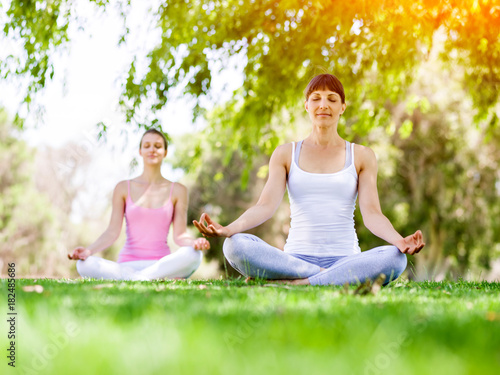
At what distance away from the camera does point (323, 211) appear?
16.1ft

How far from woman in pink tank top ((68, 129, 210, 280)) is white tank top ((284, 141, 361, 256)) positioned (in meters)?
1.21

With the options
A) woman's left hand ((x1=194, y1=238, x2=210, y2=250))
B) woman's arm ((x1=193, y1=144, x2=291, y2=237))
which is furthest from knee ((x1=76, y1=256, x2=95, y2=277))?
woman's arm ((x1=193, y1=144, x2=291, y2=237))

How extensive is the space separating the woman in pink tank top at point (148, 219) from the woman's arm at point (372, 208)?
5.59 feet

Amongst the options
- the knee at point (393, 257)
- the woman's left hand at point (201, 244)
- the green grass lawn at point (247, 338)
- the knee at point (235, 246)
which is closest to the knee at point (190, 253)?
the woman's left hand at point (201, 244)

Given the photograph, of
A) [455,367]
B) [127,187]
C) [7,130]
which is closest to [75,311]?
[455,367]

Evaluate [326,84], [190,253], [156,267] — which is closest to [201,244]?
[190,253]

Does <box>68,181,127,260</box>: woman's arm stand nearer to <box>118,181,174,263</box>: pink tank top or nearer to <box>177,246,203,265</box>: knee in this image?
<box>118,181,174,263</box>: pink tank top

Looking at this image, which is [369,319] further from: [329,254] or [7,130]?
[7,130]

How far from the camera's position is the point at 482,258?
19906 mm

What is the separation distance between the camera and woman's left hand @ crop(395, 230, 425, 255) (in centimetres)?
393

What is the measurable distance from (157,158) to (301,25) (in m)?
3.12

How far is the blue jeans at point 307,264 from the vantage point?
14.1ft

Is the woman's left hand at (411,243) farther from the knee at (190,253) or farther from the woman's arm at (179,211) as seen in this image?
the woman's arm at (179,211)

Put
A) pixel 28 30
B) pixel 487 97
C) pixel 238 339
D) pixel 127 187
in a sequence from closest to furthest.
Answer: pixel 238 339 < pixel 127 187 < pixel 28 30 < pixel 487 97
